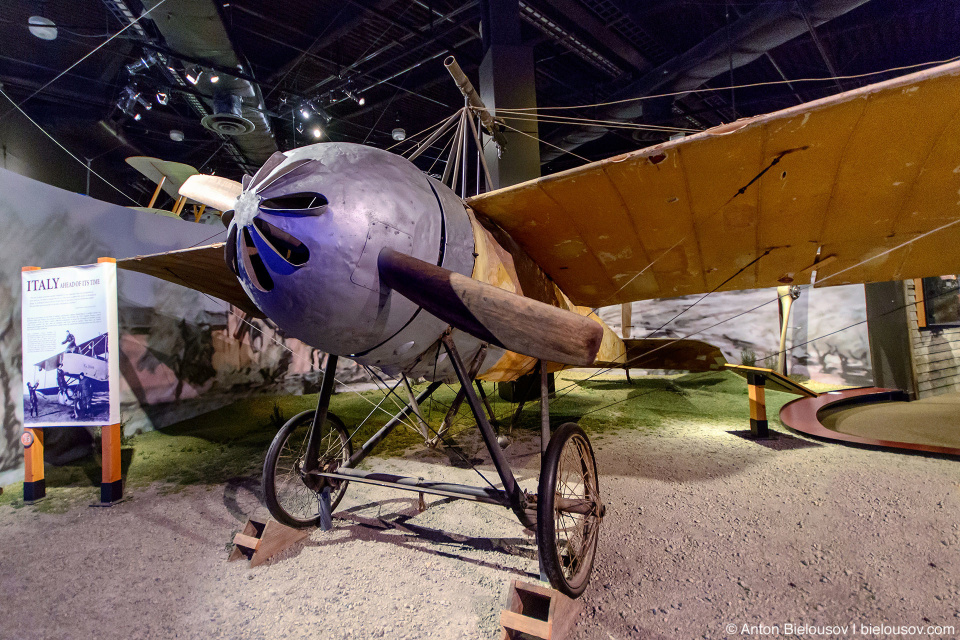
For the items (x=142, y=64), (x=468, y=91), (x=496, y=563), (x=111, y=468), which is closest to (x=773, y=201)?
(x=496, y=563)

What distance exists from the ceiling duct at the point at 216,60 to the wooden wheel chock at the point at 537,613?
6.92 m

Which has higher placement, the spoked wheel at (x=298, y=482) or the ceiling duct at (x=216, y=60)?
the ceiling duct at (x=216, y=60)

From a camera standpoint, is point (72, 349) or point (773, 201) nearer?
point (773, 201)

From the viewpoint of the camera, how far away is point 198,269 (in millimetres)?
3938

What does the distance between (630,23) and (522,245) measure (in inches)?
257

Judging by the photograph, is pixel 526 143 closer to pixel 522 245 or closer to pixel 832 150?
pixel 522 245

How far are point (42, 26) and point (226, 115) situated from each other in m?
2.25

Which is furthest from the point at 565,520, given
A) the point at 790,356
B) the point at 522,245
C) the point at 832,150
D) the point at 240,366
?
the point at 790,356

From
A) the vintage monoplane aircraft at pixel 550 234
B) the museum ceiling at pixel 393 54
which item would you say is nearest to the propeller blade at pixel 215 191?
the vintage monoplane aircraft at pixel 550 234

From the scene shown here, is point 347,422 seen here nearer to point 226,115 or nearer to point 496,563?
point 496,563

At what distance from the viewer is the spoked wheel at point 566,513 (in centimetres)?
187

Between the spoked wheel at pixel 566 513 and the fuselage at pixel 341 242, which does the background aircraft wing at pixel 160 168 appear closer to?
the fuselage at pixel 341 242

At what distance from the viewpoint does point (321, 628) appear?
1.91m

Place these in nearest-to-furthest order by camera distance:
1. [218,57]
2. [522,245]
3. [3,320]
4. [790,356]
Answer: [522,245]
[3,320]
[218,57]
[790,356]
